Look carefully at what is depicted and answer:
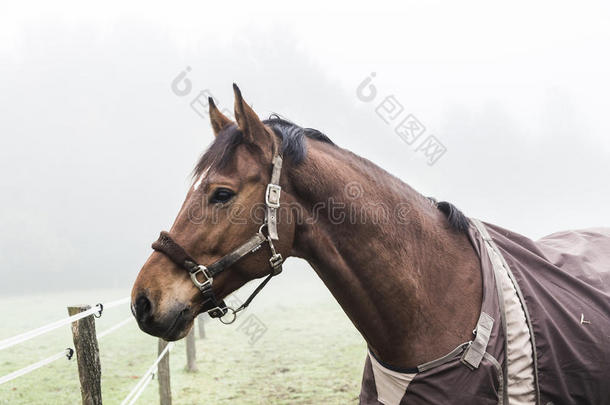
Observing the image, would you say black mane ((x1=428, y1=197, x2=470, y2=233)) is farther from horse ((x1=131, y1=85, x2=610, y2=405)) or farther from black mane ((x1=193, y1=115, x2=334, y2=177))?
black mane ((x1=193, y1=115, x2=334, y2=177))

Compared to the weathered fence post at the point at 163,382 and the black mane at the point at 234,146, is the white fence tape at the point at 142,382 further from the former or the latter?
the black mane at the point at 234,146

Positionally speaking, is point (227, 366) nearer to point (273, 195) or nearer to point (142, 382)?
point (142, 382)

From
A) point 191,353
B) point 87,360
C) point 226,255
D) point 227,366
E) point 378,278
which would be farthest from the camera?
point 227,366

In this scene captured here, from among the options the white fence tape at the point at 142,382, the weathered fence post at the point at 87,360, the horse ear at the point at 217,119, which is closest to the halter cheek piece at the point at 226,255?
the horse ear at the point at 217,119

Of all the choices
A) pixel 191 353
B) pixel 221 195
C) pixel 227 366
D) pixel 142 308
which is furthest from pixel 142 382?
pixel 221 195

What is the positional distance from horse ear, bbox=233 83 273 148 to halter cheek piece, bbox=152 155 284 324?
128 millimetres

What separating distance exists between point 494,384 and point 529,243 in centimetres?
95

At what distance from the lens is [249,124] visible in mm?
2113

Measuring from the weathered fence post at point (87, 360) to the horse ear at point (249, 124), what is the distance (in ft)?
5.72

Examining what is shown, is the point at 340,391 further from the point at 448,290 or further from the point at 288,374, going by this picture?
the point at 448,290

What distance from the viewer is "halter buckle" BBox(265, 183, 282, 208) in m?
2.05

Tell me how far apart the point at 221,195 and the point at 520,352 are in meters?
1.59

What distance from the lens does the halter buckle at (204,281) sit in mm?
1970

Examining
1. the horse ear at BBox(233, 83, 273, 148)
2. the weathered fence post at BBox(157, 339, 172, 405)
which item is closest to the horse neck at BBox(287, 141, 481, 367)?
the horse ear at BBox(233, 83, 273, 148)
